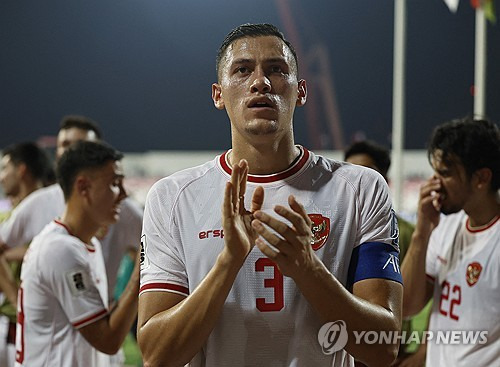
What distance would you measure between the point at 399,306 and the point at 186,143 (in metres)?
12.2

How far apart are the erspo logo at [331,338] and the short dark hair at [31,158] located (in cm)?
467

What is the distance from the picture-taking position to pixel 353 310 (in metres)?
2.13

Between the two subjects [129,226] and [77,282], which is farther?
[129,226]

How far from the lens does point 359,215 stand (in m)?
2.36

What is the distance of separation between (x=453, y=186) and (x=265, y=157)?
1.62 metres

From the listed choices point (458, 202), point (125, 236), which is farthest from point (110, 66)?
point (458, 202)

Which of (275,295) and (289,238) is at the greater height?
(289,238)

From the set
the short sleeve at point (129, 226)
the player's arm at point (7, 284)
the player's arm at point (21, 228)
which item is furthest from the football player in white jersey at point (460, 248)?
the player's arm at point (21, 228)

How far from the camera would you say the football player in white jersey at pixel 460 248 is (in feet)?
11.4

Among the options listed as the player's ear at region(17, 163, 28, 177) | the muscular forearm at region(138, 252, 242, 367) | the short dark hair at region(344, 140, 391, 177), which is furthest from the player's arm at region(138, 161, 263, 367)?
the player's ear at region(17, 163, 28, 177)

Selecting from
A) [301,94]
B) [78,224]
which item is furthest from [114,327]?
[301,94]

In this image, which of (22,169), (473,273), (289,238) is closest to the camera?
(289,238)

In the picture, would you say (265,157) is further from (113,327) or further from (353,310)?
(113,327)

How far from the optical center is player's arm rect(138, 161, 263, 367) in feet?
6.87
